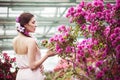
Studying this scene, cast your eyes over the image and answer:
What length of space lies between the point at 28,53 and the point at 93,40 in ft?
4.21

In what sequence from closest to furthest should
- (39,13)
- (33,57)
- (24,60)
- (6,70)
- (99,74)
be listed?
(33,57), (24,60), (99,74), (6,70), (39,13)

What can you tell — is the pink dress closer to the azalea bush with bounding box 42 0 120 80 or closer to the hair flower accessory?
the hair flower accessory

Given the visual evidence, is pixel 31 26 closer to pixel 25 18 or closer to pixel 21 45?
pixel 25 18

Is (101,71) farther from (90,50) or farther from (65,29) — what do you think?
(65,29)

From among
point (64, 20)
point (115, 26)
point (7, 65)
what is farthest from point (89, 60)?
point (64, 20)

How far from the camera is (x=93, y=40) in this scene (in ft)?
14.3

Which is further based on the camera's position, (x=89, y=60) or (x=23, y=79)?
(x=89, y=60)

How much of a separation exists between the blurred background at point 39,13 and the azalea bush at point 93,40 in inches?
167

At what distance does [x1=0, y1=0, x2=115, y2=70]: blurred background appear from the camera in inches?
343

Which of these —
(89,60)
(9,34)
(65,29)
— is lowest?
(9,34)

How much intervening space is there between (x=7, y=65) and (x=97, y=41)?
504 centimetres

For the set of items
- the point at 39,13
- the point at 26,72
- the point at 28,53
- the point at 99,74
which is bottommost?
the point at 39,13

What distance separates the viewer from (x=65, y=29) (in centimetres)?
411

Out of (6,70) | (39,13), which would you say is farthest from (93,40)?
(39,13)
